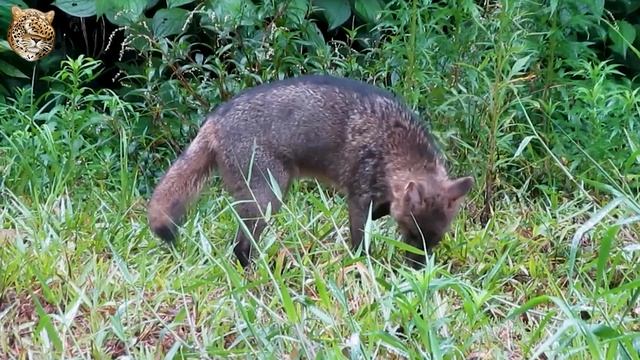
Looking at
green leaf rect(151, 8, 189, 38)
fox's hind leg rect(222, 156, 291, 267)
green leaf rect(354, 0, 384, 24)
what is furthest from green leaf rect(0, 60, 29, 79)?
fox's hind leg rect(222, 156, 291, 267)

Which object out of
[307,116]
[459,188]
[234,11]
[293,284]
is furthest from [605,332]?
[234,11]

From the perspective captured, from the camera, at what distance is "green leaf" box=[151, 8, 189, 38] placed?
7488 millimetres

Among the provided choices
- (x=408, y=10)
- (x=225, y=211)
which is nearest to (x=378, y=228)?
(x=225, y=211)

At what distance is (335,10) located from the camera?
312 inches

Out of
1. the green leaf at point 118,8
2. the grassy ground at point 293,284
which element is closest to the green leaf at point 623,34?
the grassy ground at point 293,284

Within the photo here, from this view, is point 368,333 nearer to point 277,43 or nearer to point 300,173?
point 300,173

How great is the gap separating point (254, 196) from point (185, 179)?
16.4 inches

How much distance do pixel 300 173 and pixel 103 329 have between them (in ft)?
6.22

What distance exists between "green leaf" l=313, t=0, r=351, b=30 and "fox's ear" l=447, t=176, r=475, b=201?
2.51 m

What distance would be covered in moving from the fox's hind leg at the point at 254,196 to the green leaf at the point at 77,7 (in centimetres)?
272

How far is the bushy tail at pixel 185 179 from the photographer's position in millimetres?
5484

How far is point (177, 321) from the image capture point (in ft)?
14.0

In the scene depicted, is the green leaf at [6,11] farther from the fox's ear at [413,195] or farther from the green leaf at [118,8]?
the fox's ear at [413,195]

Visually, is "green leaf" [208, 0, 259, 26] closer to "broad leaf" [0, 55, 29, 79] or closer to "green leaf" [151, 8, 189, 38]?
"green leaf" [151, 8, 189, 38]
